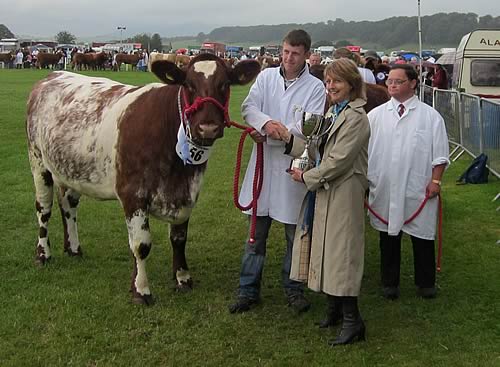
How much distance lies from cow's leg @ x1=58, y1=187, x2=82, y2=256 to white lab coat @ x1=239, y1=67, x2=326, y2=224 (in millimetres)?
2421

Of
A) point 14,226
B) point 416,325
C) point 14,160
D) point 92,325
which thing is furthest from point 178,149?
point 14,160

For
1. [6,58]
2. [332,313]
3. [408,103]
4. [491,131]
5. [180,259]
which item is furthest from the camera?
[6,58]

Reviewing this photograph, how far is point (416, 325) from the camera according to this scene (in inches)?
208

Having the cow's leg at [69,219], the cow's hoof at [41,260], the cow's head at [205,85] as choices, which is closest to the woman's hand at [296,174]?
the cow's head at [205,85]

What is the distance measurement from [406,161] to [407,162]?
0.01m

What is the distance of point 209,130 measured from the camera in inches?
190

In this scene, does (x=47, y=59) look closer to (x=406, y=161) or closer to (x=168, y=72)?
(x=168, y=72)

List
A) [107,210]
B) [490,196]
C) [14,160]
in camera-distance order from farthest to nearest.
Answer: [14,160] < [490,196] < [107,210]

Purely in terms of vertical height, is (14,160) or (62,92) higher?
(62,92)

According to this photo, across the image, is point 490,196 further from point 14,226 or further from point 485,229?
point 14,226

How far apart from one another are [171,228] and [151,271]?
68 cm

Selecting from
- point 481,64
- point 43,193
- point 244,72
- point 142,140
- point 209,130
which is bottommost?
point 43,193

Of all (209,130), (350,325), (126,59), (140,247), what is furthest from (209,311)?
(126,59)

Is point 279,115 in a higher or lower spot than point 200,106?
lower
